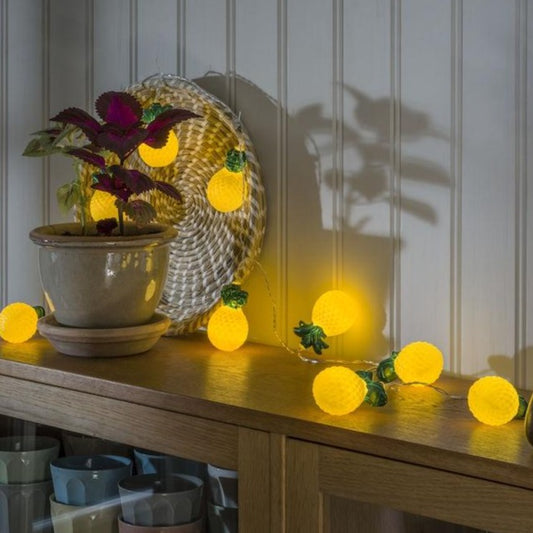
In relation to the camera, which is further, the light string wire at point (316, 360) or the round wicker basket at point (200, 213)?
the round wicker basket at point (200, 213)

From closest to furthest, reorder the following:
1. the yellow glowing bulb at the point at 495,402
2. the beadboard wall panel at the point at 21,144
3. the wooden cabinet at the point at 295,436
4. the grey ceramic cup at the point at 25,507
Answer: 1. the wooden cabinet at the point at 295,436
2. the yellow glowing bulb at the point at 495,402
3. the grey ceramic cup at the point at 25,507
4. the beadboard wall panel at the point at 21,144

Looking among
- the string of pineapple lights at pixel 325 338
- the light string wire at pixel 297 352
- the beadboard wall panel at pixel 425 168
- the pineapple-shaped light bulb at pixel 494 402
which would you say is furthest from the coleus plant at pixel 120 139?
the pineapple-shaped light bulb at pixel 494 402

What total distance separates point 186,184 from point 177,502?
537 millimetres

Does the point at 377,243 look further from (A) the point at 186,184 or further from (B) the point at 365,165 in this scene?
(A) the point at 186,184

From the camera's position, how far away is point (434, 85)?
1.33m

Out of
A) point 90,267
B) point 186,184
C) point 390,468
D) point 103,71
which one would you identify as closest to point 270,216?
point 186,184

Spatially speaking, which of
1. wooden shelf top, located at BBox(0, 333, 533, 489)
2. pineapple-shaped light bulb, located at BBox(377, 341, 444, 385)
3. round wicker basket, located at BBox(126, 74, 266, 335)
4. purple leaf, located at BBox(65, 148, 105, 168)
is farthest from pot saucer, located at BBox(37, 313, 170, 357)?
pineapple-shaped light bulb, located at BBox(377, 341, 444, 385)

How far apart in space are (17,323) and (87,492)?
32cm

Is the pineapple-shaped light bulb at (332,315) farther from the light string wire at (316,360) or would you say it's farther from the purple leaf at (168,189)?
the purple leaf at (168,189)

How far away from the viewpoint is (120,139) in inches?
53.3

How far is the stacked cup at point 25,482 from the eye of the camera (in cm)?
140

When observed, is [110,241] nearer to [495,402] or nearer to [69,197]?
[69,197]

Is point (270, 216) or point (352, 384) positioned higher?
point (270, 216)

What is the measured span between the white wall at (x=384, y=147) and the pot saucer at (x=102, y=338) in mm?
200
